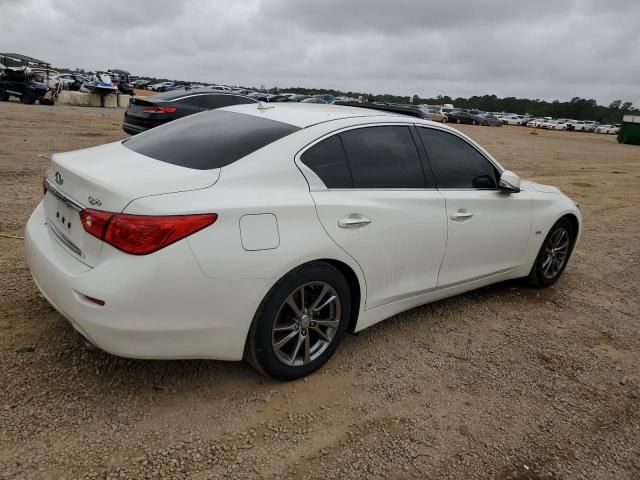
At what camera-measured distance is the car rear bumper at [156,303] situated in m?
2.40

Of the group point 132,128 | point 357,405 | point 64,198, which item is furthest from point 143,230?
point 132,128

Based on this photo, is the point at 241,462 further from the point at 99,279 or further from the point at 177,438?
the point at 99,279

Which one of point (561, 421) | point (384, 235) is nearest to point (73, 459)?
point (384, 235)

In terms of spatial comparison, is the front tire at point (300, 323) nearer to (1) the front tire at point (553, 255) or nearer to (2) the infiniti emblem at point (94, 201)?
(2) the infiniti emblem at point (94, 201)

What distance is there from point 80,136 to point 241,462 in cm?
1359

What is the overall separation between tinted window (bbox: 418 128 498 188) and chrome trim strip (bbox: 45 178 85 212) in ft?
7.70

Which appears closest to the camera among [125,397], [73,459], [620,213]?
[73,459]

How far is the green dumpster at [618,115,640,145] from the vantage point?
34.9 metres

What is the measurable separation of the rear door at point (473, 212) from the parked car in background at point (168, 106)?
8023 millimetres

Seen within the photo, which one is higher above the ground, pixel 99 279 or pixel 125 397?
pixel 99 279

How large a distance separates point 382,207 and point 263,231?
93cm

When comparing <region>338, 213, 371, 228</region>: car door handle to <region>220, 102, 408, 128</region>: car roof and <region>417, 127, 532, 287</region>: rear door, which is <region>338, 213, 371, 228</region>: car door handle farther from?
<region>417, 127, 532, 287</region>: rear door

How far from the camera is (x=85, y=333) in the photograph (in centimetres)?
254

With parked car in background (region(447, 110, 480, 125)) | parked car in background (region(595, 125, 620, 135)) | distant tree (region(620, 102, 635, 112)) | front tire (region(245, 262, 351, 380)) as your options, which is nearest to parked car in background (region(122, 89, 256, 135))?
front tire (region(245, 262, 351, 380))
